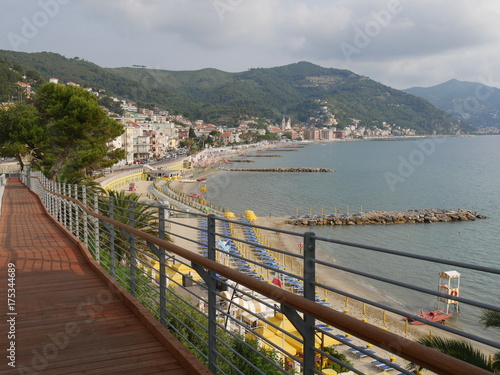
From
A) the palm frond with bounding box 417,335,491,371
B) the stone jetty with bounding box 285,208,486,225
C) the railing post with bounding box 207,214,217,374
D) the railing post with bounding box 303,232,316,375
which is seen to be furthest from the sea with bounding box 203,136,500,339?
the railing post with bounding box 303,232,316,375

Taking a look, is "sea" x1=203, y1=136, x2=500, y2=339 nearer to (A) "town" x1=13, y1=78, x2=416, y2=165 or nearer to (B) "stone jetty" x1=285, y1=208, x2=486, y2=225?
(B) "stone jetty" x1=285, y1=208, x2=486, y2=225

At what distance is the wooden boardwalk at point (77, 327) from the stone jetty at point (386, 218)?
1124 inches

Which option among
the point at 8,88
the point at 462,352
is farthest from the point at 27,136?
the point at 8,88

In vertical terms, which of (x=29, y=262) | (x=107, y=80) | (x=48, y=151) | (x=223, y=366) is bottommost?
(x=223, y=366)

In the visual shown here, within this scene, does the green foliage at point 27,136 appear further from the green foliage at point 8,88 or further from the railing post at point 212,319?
the green foliage at point 8,88

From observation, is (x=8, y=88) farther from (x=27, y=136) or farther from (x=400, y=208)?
(x=400, y=208)

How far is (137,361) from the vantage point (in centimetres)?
323

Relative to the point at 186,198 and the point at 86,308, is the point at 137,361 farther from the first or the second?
the point at 186,198

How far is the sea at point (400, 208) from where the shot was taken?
18938mm

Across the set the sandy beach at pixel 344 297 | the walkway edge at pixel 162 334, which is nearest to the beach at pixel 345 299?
the sandy beach at pixel 344 297

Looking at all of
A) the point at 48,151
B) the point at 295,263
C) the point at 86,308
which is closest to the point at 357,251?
the point at 295,263

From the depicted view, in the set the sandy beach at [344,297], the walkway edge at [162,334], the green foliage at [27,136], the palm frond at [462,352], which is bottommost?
the sandy beach at [344,297]

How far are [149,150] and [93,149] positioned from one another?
66.1 metres

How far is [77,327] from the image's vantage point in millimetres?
3957
